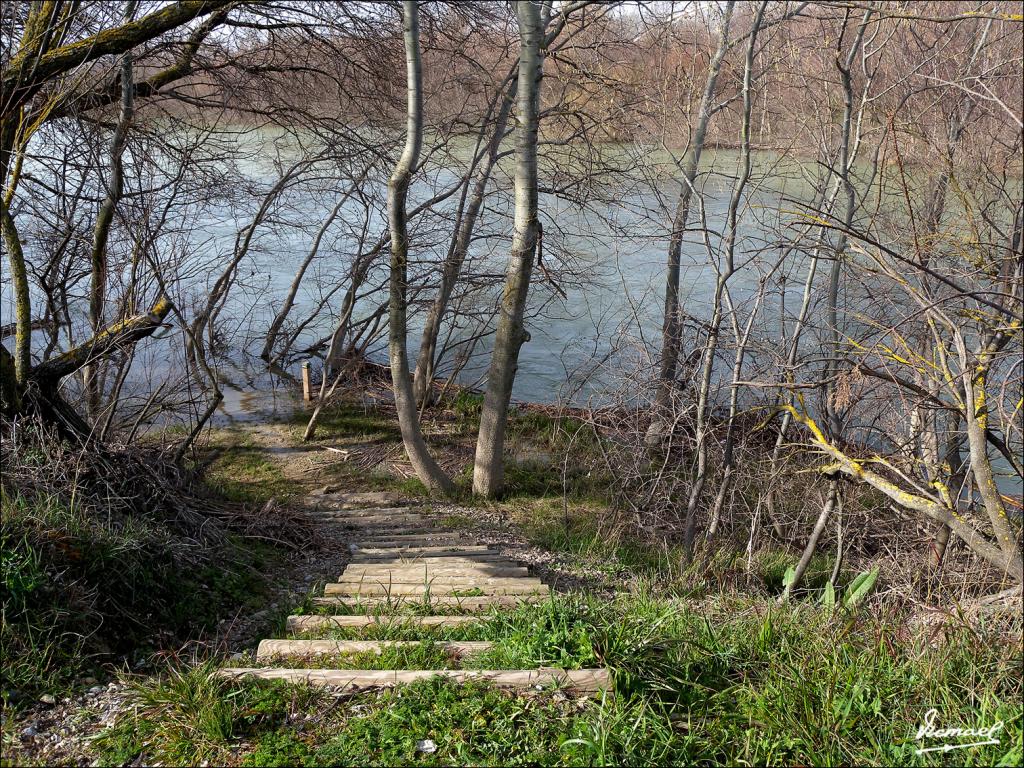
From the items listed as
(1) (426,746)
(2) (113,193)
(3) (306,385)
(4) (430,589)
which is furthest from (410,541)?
(3) (306,385)

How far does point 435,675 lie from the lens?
376cm

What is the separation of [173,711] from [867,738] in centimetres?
289

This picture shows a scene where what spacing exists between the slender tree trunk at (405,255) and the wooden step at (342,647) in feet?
20.3

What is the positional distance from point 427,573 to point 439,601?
2.86ft

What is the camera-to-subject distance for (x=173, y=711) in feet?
11.8

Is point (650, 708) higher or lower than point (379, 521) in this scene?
higher

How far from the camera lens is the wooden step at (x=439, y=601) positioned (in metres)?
4.91

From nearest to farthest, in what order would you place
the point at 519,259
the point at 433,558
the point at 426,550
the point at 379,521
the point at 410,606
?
1. the point at 410,606
2. the point at 433,558
3. the point at 426,550
4. the point at 379,521
5. the point at 519,259

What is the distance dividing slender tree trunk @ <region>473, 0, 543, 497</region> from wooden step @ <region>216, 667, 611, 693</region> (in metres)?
6.65

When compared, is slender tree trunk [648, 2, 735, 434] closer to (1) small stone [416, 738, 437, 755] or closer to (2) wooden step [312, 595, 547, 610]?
(2) wooden step [312, 595, 547, 610]

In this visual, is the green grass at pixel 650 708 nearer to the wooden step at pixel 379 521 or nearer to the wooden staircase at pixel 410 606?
the wooden staircase at pixel 410 606

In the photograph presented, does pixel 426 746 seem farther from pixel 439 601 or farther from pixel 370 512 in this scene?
pixel 370 512

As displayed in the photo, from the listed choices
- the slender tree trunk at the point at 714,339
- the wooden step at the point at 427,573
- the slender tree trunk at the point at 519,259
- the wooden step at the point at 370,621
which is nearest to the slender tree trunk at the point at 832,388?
the slender tree trunk at the point at 714,339

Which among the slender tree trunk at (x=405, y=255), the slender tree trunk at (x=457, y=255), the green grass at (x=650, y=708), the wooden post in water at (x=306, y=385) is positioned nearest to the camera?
the green grass at (x=650, y=708)
